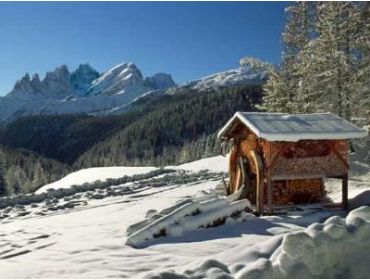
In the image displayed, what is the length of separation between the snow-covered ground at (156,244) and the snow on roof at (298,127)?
252 centimetres

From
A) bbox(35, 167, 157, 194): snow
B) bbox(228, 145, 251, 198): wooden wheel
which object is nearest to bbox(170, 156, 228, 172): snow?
bbox(35, 167, 157, 194): snow

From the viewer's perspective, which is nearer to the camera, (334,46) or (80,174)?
(334,46)

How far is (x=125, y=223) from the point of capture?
51.8 feet

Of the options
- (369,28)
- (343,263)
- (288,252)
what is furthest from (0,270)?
(369,28)

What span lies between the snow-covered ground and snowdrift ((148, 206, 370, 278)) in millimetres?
16

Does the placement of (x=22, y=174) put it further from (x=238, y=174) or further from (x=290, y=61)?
(x=238, y=174)

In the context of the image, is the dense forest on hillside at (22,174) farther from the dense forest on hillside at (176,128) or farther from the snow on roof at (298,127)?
the snow on roof at (298,127)

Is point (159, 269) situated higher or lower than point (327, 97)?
lower

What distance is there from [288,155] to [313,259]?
364 inches

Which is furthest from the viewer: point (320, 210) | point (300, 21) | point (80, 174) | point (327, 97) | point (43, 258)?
point (80, 174)

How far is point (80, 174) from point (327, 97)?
21.7m

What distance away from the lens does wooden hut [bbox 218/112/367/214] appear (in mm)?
16625

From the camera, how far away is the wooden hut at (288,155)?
655 inches

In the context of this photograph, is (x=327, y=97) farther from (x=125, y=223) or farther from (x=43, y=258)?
(x=43, y=258)
